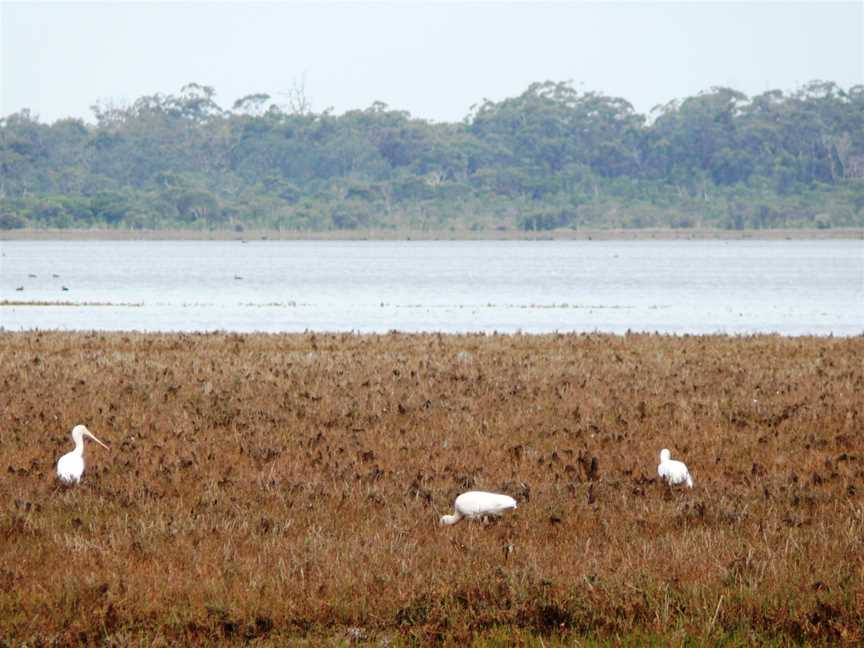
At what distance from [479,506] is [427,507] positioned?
3.27 ft

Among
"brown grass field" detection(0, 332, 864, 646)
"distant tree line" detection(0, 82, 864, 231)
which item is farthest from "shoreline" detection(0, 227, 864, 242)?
"brown grass field" detection(0, 332, 864, 646)

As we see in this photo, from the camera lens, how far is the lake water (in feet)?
138

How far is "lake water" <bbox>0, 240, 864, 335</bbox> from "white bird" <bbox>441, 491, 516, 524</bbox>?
85.2 ft

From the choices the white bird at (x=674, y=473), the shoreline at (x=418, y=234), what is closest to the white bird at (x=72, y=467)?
the white bird at (x=674, y=473)

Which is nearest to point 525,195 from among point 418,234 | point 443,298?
point 418,234

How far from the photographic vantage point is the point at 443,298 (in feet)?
208

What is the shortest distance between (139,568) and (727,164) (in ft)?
631

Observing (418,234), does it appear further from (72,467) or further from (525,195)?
(72,467)

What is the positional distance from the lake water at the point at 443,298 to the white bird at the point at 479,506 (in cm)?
2597

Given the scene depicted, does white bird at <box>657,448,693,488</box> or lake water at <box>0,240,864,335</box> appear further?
lake water at <box>0,240,864,335</box>

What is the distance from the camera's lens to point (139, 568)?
951 centimetres

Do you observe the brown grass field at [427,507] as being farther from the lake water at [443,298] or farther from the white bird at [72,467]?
the lake water at [443,298]

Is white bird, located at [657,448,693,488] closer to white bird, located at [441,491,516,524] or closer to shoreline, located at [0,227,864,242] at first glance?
white bird, located at [441,491,516,524]

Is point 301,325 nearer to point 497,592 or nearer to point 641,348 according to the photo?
point 641,348
